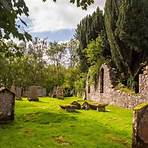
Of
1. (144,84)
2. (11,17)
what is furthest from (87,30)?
(11,17)

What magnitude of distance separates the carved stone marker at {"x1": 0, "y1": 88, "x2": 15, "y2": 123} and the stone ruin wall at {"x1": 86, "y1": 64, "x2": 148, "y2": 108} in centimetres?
1086

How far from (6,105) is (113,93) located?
53.5 ft

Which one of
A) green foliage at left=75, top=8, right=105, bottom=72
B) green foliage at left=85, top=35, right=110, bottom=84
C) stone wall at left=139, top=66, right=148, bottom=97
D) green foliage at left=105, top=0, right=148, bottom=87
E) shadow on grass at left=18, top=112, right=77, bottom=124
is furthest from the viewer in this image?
green foliage at left=75, top=8, right=105, bottom=72

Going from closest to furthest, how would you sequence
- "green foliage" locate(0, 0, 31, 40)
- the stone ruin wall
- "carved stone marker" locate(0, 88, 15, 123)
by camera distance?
"green foliage" locate(0, 0, 31, 40) < "carved stone marker" locate(0, 88, 15, 123) < the stone ruin wall

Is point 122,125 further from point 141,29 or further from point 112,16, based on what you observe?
point 112,16

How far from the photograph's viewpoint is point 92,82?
39.1m

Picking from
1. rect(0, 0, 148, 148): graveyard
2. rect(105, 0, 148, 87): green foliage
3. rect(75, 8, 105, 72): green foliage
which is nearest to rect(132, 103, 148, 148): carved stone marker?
rect(0, 0, 148, 148): graveyard

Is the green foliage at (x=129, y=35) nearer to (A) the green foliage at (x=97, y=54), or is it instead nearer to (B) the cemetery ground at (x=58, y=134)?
(A) the green foliage at (x=97, y=54)

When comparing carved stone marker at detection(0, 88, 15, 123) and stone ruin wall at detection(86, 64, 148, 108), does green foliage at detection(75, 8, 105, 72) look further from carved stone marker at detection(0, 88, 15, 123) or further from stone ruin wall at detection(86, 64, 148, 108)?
carved stone marker at detection(0, 88, 15, 123)

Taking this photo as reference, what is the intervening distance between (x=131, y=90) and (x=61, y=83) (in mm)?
27140

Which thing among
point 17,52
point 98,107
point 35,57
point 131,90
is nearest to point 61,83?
point 35,57

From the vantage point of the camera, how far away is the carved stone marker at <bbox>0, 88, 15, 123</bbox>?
16109 mm

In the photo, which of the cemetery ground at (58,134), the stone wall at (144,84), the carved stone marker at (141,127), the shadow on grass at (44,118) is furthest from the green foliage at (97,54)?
the carved stone marker at (141,127)

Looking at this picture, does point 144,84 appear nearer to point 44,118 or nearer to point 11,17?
point 44,118
